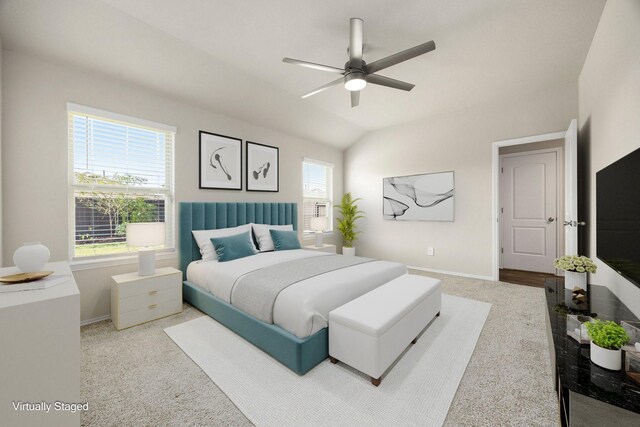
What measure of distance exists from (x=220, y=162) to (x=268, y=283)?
7.66 feet

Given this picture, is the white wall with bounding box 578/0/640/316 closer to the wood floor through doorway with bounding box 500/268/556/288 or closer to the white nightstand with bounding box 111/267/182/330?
the wood floor through doorway with bounding box 500/268/556/288

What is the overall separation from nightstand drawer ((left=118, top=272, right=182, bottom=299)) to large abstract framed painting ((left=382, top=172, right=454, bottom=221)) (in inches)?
155

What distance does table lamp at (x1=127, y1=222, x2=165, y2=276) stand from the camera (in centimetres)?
266

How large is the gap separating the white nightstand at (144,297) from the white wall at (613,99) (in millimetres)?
3865

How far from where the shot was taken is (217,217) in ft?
12.3

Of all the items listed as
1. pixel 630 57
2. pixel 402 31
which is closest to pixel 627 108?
pixel 630 57

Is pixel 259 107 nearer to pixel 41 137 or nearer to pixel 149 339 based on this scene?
pixel 41 137

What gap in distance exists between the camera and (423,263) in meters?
4.88

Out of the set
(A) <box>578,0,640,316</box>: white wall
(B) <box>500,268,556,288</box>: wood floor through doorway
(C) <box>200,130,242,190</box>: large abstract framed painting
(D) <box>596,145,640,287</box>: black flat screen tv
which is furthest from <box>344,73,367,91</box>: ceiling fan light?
(B) <box>500,268,556,288</box>: wood floor through doorway

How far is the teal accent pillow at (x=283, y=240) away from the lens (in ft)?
12.5

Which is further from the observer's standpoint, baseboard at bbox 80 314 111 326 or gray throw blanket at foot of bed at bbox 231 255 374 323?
baseboard at bbox 80 314 111 326

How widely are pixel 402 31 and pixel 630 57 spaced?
66.0 inches

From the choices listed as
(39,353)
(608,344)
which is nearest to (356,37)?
(608,344)

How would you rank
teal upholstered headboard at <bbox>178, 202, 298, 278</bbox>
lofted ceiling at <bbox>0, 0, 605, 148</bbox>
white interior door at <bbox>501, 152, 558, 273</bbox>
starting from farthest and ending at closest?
white interior door at <bbox>501, 152, 558, 273</bbox> → teal upholstered headboard at <bbox>178, 202, 298, 278</bbox> → lofted ceiling at <bbox>0, 0, 605, 148</bbox>
